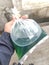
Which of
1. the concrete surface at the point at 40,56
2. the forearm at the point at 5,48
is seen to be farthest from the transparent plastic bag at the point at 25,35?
the concrete surface at the point at 40,56

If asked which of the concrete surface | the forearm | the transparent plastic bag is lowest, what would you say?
the concrete surface

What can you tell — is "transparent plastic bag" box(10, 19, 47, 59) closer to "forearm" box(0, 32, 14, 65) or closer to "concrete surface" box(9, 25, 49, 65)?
"forearm" box(0, 32, 14, 65)

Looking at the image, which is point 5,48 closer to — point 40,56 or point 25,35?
point 25,35

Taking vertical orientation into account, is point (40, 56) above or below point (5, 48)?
below

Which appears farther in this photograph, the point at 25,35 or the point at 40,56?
the point at 40,56

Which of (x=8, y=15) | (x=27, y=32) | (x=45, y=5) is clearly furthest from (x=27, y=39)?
(x=45, y=5)

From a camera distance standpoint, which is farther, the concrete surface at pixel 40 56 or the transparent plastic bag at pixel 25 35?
the concrete surface at pixel 40 56

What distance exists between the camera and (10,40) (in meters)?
1.11

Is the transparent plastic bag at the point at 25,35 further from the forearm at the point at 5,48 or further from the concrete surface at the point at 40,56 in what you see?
the concrete surface at the point at 40,56

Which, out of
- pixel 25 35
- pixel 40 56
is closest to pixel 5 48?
Answer: pixel 25 35

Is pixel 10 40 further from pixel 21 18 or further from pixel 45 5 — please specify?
pixel 45 5

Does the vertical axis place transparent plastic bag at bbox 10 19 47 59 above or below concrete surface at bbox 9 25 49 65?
above

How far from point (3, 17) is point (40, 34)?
512 millimetres

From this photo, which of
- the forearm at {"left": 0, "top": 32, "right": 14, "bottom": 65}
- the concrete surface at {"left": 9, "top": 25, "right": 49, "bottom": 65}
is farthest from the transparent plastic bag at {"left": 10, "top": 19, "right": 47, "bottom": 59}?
the concrete surface at {"left": 9, "top": 25, "right": 49, "bottom": 65}
